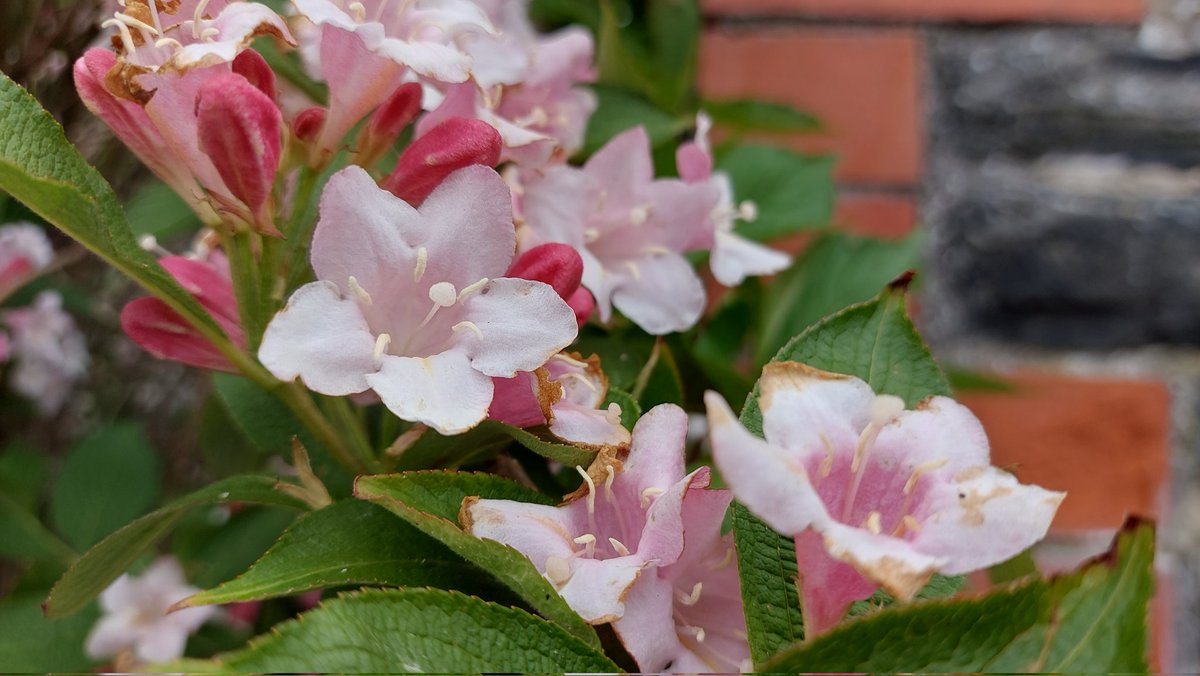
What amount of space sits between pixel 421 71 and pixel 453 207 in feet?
0.15

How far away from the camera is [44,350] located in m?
0.73

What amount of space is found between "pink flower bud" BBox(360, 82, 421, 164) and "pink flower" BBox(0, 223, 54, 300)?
1.04 ft

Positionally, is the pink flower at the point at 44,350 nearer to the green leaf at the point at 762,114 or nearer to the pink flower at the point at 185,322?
the pink flower at the point at 185,322

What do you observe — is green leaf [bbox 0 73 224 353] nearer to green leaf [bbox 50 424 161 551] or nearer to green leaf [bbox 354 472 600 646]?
green leaf [bbox 354 472 600 646]

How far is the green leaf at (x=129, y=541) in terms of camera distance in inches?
13.1

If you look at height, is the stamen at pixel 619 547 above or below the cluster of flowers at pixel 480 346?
below

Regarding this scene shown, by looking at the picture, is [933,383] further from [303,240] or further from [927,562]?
[303,240]

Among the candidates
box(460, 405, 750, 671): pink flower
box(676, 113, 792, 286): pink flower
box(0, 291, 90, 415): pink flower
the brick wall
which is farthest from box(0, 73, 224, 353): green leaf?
the brick wall

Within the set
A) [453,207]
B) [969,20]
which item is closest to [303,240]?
[453,207]

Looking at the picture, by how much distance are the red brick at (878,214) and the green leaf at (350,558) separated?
0.72 meters

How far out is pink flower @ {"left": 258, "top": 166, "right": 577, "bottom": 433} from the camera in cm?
28

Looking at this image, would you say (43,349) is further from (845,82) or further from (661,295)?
(845,82)

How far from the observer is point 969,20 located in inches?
36.0

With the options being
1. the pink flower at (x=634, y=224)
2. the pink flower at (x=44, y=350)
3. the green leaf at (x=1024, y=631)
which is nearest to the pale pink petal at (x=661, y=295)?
the pink flower at (x=634, y=224)
